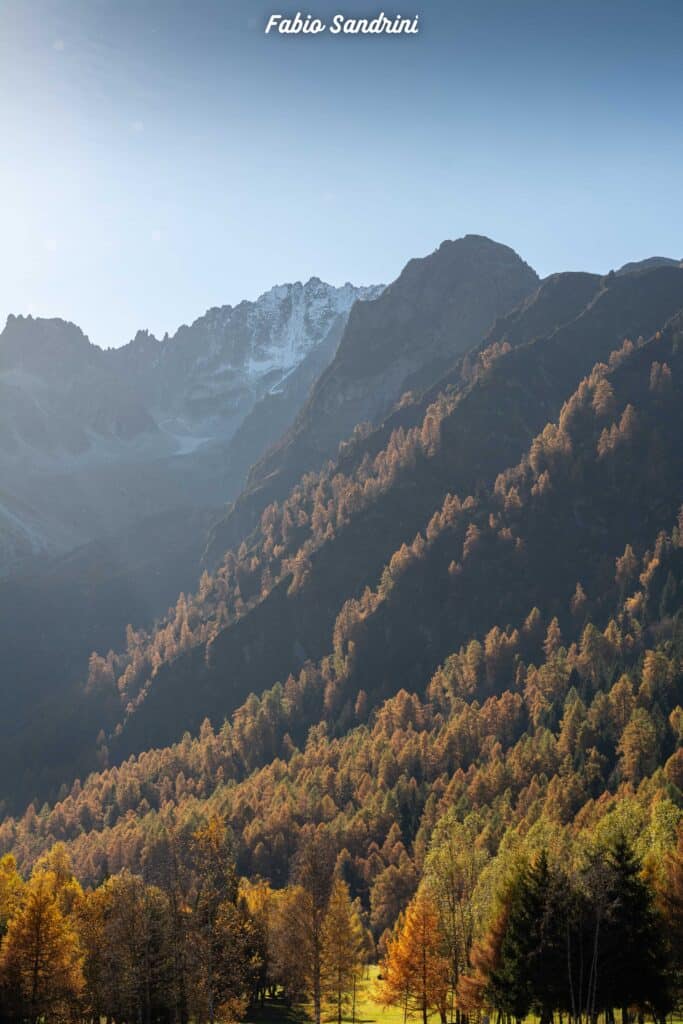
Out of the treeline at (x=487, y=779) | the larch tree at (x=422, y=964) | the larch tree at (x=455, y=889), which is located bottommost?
the larch tree at (x=422, y=964)

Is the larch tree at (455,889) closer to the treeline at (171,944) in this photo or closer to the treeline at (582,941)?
the treeline at (582,941)

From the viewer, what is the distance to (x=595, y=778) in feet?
444

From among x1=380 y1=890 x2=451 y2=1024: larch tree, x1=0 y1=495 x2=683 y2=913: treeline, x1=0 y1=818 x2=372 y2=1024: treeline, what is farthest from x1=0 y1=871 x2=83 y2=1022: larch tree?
x1=0 y1=495 x2=683 y2=913: treeline

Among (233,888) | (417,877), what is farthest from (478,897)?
(417,877)

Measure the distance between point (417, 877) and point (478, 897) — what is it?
2531 inches

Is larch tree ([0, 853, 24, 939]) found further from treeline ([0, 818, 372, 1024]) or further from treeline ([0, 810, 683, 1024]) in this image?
treeline ([0, 810, 683, 1024])

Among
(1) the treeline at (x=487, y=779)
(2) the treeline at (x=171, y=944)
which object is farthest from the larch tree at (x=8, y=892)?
(1) the treeline at (x=487, y=779)

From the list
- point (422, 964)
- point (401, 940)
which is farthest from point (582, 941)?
point (401, 940)

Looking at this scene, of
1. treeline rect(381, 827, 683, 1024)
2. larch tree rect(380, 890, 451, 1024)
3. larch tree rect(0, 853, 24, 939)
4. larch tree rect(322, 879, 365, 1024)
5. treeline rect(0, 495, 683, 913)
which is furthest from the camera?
treeline rect(0, 495, 683, 913)

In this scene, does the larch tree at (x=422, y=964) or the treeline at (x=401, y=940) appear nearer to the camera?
the treeline at (x=401, y=940)

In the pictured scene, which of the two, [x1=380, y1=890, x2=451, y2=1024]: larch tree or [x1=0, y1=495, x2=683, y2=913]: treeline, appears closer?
[x1=380, y1=890, x2=451, y2=1024]: larch tree

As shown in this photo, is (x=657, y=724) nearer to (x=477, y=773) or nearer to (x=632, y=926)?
(x=477, y=773)

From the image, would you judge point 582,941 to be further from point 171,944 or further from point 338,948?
point 171,944

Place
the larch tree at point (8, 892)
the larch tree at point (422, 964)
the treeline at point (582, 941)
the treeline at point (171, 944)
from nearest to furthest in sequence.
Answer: the treeline at point (582, 941) → the treeline at point (171, 944) → the larch tree at point (422, 964) → the larch tree at point (8, 892)
